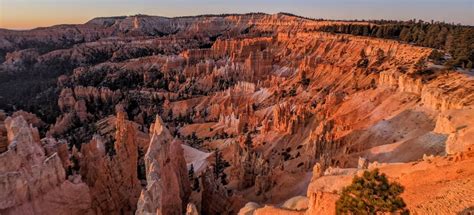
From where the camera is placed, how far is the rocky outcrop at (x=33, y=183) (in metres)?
21.6

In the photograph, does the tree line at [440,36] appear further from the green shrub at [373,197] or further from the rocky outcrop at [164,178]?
the green shrub at [373,197]

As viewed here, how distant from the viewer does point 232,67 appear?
10544cm

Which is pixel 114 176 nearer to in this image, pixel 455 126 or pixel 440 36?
pixel 455 126

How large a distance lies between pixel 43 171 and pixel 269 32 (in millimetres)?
160980

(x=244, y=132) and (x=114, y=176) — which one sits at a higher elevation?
(x=114, y=176)

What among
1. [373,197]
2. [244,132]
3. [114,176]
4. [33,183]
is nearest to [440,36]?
[244,132]

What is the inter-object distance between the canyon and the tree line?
11.6ft

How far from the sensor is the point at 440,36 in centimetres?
7681

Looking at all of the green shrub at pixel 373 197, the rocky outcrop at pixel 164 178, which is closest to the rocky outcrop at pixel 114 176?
the rocky outcrop at pixel 164 178

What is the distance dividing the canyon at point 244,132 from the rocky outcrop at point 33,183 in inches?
2.6

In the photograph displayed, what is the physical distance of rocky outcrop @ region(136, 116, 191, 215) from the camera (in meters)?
22.4

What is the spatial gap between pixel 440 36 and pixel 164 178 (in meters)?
67.6

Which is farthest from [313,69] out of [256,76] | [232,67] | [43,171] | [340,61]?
[43,171]

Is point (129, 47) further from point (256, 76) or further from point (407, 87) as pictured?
point (407, 87)
